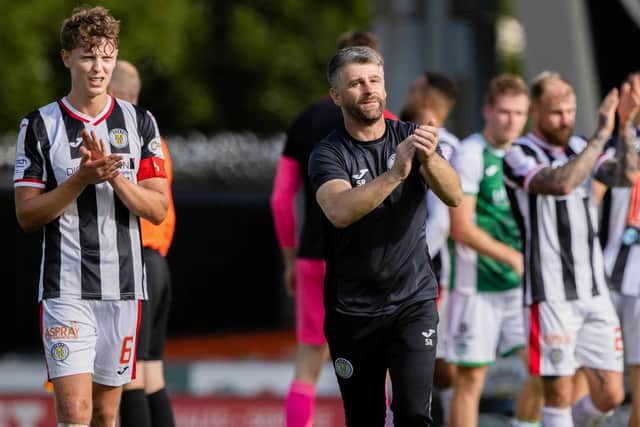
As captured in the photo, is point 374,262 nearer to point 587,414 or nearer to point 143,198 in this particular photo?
point 143,198

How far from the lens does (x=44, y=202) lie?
543 centimetres

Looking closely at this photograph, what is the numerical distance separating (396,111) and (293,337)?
14.9ft

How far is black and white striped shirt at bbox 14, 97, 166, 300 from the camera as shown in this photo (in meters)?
5.55

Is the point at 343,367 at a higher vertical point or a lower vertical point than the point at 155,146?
lower

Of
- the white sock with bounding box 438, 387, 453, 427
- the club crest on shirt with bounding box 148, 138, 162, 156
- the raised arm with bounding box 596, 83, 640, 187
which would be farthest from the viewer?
the white sock with bounding box 438, 387, 453, 427

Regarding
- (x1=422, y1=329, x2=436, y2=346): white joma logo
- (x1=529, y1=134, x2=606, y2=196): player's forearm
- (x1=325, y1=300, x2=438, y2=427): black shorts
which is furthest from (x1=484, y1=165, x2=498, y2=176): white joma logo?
(x1=422, y1=329, x2=436, y2=346): white joma logo

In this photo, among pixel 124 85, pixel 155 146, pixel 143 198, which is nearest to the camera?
pixel 143 198

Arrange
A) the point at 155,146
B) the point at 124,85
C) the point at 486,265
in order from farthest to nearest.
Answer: the point at 486,265
the point at 124,85
the point at 155,146

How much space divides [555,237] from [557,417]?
0.95 meters

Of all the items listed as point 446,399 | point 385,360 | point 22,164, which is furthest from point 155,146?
point 446,399

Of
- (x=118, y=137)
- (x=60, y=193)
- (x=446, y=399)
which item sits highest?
(x=118, y=137)

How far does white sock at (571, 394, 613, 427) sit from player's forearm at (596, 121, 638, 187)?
1.20 meters

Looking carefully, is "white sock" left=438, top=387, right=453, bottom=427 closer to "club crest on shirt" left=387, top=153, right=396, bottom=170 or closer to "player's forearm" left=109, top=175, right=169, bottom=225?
"club crest on shirt" left=387, top=153, right=396, bottom=170

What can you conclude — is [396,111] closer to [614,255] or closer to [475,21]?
[475,21]
